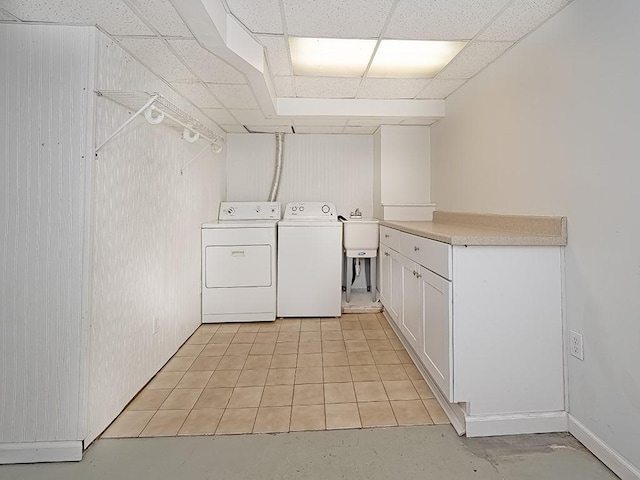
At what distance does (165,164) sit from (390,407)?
2.12m

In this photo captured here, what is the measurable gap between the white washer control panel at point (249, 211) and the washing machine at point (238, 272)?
0.52 m

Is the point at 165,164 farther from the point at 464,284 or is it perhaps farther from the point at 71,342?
the point at 464,284

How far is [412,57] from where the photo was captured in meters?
2.26

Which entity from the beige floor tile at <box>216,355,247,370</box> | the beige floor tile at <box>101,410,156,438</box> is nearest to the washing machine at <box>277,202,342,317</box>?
the beige floor tile at <box>216,355,247,370</box>

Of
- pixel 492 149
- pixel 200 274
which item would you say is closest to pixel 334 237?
pixel 200 274

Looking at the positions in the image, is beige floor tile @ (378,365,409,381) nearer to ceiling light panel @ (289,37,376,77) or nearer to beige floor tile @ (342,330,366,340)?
beige floor tile @ (342,330,366,340)

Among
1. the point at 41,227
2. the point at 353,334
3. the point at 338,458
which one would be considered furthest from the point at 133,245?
the point at 353,334

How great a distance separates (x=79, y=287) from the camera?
4.82 ft

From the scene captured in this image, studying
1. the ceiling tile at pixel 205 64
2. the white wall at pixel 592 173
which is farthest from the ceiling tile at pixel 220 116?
the white wall at pixel 592 173

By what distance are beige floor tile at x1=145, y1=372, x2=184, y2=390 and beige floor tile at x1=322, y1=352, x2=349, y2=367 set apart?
98cm

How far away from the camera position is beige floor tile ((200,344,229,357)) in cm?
251

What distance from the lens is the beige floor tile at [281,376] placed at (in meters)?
2.08

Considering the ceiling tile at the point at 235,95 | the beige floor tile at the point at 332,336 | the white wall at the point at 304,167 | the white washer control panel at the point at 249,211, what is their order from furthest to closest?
the white wall at the point at 304,167 → the white washer control panel at the point at 249,211 → the beige floor tile at the point at 332,336 → the ceiling tile at the point at 235,95

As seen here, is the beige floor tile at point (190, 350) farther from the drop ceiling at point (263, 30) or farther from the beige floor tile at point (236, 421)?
the drop ceiling at point (263, 30)
